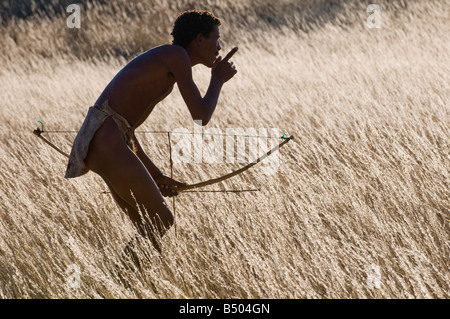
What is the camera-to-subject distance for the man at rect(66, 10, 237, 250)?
9.45 ft

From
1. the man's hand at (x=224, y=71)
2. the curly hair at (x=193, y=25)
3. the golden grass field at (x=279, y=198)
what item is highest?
the curly hair at (x=193, y=25)

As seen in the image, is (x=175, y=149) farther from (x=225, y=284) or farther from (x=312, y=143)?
(x=225, y=284)

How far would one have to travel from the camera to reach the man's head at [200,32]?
9.83 feet

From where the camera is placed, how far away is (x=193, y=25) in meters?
3.00

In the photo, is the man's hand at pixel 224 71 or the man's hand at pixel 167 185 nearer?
the man's hand at pixel 224 71

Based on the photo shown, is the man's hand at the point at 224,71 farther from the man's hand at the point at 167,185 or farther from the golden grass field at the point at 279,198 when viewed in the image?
the golden grass field at the point at 279,198

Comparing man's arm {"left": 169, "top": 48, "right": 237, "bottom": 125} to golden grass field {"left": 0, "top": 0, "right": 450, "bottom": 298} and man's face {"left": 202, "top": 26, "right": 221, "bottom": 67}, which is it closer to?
man's face {"left": 202, "top": 26, "right": 221, "bottom": 67}

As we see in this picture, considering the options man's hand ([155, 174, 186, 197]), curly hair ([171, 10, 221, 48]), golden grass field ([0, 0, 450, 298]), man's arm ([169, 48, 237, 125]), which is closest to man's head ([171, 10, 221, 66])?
curly hair ([171, 10, 221, 48])

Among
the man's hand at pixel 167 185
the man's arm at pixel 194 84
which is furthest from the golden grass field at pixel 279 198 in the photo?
the man's arm at pixel 194 84

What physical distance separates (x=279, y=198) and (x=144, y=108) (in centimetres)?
102

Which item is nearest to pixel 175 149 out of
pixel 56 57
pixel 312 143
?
pixel 312 143

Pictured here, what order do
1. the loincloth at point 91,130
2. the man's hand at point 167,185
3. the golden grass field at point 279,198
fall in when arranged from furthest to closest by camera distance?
the man's hand at point 167,185
the loincloth at point 91,130
the golden grass field at point 279,198

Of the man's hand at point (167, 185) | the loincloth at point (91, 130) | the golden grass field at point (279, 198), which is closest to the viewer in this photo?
the golden grass field at point (279, 198)

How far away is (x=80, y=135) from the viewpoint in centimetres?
297
